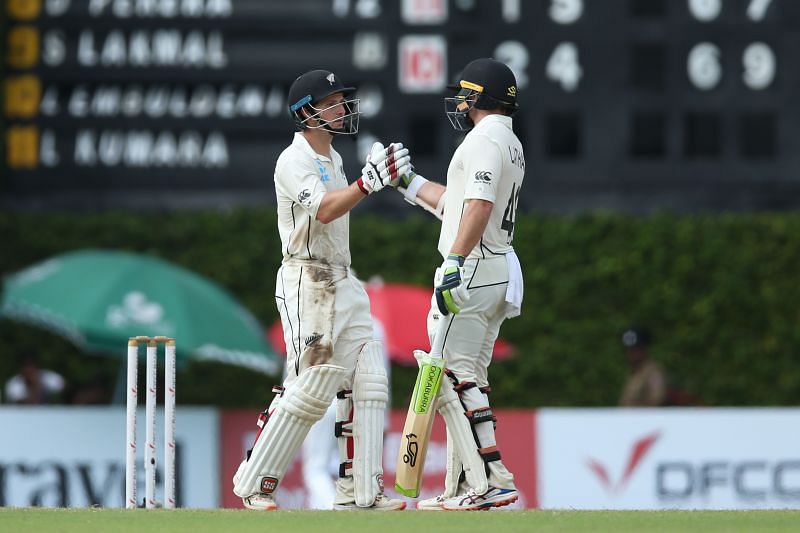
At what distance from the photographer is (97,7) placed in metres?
12.8

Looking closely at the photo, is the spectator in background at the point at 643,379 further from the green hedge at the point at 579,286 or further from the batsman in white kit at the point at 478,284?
the batsman in white kit at the point at 478,284

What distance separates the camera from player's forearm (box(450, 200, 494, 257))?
6.73 meters

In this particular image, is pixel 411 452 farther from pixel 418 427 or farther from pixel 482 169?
pixel 482 169

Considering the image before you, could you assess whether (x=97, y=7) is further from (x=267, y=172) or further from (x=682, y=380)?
(x=682, y=380)

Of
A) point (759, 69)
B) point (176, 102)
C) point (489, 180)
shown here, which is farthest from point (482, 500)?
point (759, 69)

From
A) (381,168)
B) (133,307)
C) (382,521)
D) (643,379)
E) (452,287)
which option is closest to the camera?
(382,521)

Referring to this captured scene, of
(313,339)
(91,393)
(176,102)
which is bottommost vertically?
(91,393)

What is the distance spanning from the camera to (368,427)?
690cm

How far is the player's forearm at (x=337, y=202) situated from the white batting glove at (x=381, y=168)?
3 cm

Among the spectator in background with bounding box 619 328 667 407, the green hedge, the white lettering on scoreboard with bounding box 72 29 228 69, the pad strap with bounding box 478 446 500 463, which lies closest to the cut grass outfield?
the pad strap with bounding box 478 446 500 463

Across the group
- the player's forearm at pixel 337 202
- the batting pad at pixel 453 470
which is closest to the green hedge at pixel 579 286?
the batting pad at pixel 453 470

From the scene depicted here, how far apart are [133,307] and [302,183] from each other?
5.15 metres

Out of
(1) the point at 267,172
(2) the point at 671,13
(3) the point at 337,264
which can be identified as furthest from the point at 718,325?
(3) the point at 337,264

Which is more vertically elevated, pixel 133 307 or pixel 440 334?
pixel 440 334
